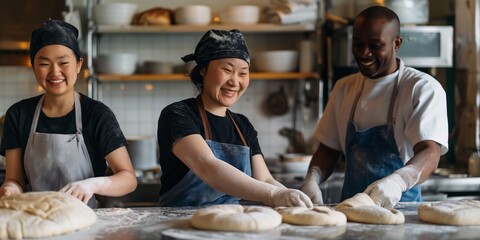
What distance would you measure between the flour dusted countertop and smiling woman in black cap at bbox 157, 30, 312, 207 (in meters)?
0.25

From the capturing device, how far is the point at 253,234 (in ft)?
7.84

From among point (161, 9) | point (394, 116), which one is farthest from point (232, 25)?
point (394, 116)

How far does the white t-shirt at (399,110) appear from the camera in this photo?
10.9 feet

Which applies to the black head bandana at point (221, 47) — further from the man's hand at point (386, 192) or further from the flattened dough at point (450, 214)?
the flattened dough at point (450, 214)

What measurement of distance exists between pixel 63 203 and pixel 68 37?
2.66ft

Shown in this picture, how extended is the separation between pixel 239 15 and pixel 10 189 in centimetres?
289

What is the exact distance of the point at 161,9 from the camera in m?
5.57

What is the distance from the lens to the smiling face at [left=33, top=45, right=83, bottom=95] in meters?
3.00

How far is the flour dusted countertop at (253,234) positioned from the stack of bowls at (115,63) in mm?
2904

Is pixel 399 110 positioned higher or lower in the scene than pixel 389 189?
higher

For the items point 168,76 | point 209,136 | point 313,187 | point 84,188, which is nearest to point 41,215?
point 84,188

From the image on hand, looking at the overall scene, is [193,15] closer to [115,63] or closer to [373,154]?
[115,63]

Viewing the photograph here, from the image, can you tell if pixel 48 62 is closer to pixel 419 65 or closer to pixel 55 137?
pixel 55 137

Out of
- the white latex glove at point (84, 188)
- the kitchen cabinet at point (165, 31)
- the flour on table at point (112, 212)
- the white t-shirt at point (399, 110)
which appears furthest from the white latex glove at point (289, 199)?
the kitchen cabinet at point (165, 31)
